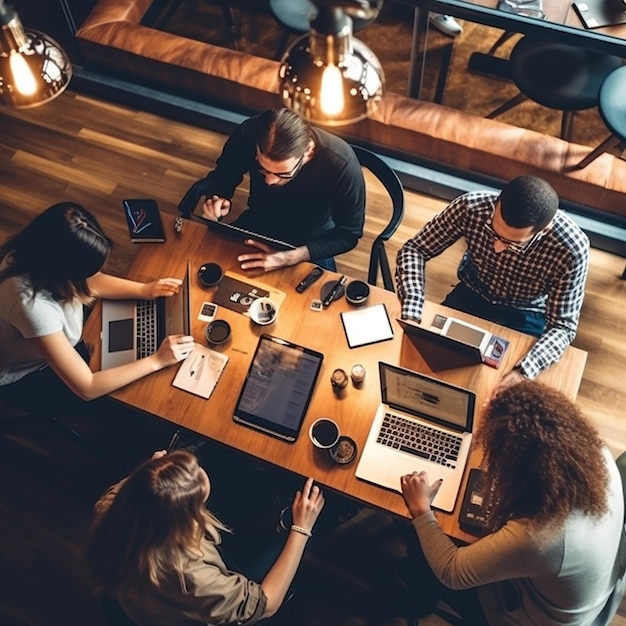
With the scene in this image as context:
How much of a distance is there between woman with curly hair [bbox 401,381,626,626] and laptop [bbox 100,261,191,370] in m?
1.19

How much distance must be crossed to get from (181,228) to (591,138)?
253cm

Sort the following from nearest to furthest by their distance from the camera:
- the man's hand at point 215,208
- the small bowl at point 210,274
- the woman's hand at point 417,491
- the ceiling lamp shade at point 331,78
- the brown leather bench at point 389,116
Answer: the ceiling lamp shade at point 331,78 → the woman's hand at point 417,491 → the small bowl at point 210,274 → the man's hand at point 215,208 → the brown leather bench at point 389,116

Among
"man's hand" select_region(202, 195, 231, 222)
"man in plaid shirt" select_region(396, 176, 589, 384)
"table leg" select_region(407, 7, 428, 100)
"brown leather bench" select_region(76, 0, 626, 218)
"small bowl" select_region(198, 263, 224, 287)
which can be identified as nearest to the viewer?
"man in plaid shirt" select_region(396, 176, 589, 384)

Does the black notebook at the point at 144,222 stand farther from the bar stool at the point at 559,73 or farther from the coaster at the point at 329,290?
the bar stool at the point at 559,73

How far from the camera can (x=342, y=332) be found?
2.68 meters

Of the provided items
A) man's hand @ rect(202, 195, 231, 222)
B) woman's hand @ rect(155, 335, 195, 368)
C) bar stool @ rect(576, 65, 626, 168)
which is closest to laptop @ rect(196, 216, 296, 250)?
man's hand @ rect(202, 195, 231, 222)

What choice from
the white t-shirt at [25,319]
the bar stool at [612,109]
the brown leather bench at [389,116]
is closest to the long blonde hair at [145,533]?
the white t-shirt at [25,319]

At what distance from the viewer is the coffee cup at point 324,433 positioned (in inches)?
96.7

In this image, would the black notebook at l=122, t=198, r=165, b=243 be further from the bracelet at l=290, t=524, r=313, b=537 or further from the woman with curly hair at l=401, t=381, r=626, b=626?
the woman with curly hair at l=401, t=381, r=626, b=626

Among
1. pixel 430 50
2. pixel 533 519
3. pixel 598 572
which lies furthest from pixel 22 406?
pixel 430 50

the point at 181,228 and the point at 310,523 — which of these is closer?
the point at 310,523

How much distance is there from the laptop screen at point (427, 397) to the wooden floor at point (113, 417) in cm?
87

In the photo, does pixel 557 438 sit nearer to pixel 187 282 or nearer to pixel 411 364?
pixel 411 364

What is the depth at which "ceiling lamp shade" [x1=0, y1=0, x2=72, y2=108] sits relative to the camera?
1868mm
